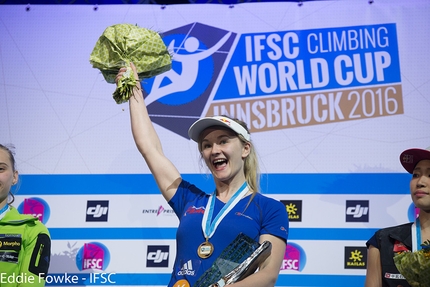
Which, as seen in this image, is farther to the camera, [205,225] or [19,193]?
[19,193]

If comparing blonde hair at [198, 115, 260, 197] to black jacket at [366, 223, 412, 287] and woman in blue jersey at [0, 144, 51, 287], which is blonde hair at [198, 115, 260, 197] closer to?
black jacket at [366, 223, 412, 287]

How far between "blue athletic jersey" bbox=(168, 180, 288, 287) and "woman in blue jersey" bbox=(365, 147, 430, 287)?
581 mm

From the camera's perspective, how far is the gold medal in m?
2.27

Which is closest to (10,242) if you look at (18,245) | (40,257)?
Result: (18,245)

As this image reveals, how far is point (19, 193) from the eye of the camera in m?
3.80

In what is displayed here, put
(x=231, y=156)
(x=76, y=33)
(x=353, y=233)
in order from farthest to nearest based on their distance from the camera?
1. (x=76, y=33)
2. (x=353, y=233)
3. (x=231, y=156)

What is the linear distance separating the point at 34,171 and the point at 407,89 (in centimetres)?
235

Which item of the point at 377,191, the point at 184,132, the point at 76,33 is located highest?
the point at 76,33

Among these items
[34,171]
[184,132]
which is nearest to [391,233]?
[184,132]

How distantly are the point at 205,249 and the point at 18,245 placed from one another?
3.64ft

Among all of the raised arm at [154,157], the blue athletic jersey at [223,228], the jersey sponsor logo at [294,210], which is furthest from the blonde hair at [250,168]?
the jersey sponsor logo at [294,210]

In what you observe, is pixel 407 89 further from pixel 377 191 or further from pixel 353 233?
pixel 353 233

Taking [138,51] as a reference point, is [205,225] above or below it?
below

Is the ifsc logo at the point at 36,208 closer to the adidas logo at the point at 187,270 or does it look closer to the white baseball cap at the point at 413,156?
the adidas logo at the point at 187,270
